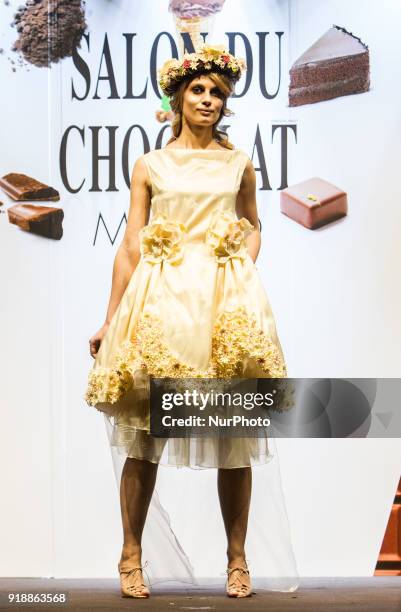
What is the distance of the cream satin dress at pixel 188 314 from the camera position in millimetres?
3314

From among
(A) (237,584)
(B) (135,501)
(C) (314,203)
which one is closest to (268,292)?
(C) (314,203)

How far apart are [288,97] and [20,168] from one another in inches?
29.0

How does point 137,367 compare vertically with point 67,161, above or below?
below

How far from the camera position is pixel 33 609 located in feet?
11.0

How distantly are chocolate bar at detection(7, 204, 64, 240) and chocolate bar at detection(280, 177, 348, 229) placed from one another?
605 millimetres

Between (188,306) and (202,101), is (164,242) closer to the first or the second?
(188,306)

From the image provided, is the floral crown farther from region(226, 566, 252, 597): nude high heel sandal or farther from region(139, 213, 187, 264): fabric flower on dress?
region(226, 566, 252, 597): nude high heel sandal

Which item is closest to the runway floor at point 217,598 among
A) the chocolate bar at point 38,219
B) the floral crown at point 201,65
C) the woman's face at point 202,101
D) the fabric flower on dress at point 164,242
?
the fabric flower on dress at point 164,242

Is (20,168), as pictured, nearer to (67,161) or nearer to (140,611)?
(67,161)

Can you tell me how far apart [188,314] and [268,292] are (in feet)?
1.41

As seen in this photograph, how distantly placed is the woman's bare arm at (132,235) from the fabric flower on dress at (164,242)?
7cm

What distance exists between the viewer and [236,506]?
134 inches

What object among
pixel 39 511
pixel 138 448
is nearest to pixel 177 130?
pixel 138 448

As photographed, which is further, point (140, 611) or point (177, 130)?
point (177, 130)
